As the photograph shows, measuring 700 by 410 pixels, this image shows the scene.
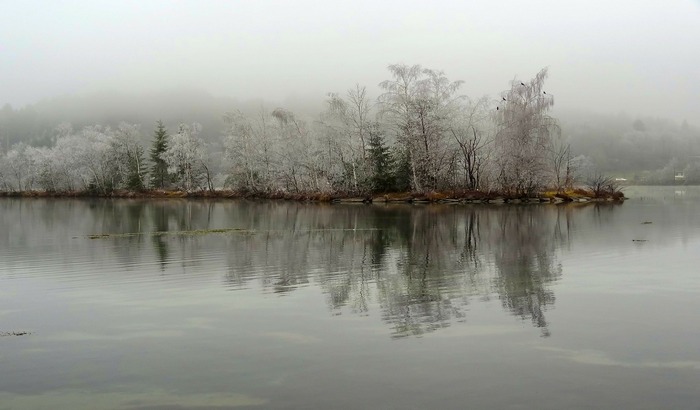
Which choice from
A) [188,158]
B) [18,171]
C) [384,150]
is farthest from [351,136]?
[18,171]

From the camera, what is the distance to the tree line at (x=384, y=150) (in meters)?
60.7

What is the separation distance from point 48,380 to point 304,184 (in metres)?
70.9

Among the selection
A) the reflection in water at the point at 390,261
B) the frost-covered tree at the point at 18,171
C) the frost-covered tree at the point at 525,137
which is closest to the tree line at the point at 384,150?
the frost-covered tree at the point at 525,137

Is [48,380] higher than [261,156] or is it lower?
lower

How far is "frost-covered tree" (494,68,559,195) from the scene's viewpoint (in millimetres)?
59312

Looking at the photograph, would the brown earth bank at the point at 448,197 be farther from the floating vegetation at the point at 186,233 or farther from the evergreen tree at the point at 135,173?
the floating vegetation at the point at 186,233

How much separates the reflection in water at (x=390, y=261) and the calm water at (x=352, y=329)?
10 centimetres

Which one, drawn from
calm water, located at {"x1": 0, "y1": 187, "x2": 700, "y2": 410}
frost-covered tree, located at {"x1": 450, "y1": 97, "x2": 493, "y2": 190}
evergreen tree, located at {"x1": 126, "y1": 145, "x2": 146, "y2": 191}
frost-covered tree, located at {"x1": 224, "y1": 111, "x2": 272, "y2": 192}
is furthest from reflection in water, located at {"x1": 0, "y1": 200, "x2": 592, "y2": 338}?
evergreen tree, located at {"x1": 126, "y1": 145, "x2": 146, "y2": 191}

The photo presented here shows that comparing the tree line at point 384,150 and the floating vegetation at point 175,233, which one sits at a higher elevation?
the tree line at point 384,150

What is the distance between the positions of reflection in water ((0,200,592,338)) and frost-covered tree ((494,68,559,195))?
26.5 m

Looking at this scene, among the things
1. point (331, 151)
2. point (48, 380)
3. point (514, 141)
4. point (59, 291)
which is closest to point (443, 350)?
point (48, 380)

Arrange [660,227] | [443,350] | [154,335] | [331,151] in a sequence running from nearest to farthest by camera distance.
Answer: [443,350] → [154,335] → [660,227] → [331,151]

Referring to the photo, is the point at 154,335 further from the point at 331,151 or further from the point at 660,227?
the point at 331,151

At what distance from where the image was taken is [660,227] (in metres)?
30.4
